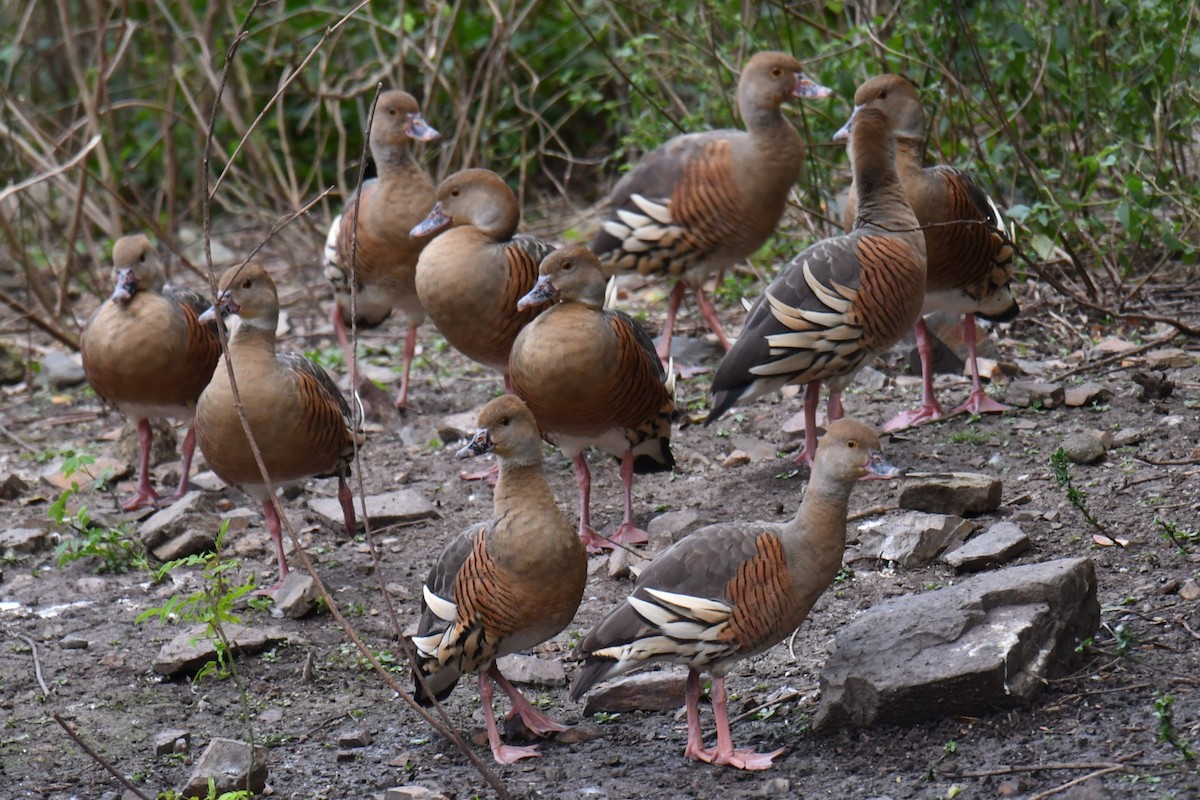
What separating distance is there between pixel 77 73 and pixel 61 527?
4360mm

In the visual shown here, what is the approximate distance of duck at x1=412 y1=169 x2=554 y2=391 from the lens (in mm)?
6578

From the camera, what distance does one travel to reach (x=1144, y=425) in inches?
236

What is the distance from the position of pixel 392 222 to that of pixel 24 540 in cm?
250

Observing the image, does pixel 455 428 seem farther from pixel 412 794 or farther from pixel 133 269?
pixel 412 794

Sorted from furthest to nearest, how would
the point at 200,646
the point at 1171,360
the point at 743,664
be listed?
the point at 1171,360 → the point at 200,646 → the point at 743,664

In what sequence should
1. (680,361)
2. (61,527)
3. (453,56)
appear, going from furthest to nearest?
1. (453,56)
2. (680,361)
3. (61,527)

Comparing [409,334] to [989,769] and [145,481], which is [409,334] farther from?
[989,769]

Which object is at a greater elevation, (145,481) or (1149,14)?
(1149,14)

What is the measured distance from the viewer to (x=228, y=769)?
414cm

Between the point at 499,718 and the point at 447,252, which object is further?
the point at 447,252

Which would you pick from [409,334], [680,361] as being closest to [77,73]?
[409,334]

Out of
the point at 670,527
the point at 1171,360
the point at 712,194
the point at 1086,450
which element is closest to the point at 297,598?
the point at 670,527

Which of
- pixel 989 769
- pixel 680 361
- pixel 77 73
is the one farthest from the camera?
pixel 77 73

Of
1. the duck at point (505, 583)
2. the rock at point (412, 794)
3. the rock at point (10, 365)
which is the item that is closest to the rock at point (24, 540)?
the duck at point (505, 583)
